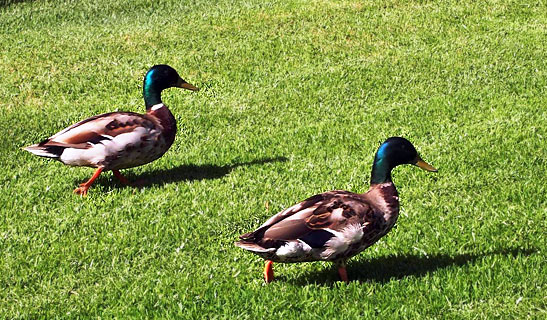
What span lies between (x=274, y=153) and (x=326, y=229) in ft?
12.9

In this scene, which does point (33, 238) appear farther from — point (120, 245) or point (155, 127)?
point (155, 127)

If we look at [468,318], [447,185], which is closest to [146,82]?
[447,185]

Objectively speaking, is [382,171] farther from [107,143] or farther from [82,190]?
[82,190]

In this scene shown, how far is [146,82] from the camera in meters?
9.08

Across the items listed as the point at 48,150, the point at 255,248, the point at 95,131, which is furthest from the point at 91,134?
the point at 255,248

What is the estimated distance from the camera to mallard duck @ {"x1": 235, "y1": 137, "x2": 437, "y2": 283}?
18.9 ft

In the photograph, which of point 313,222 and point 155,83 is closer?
point 313,222

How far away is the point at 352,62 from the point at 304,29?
179 cm

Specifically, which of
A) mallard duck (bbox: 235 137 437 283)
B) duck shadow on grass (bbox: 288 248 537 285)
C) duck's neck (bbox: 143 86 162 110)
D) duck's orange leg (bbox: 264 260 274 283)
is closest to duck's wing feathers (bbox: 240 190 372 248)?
mallard duck (bbox: 235 137 437 283)

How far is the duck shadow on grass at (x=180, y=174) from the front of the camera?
29.4ft

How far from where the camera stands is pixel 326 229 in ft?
19.1

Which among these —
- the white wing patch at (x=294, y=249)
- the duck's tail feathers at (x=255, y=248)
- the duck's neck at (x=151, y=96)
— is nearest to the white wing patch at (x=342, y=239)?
the white wing patch at (x=294, y=249)

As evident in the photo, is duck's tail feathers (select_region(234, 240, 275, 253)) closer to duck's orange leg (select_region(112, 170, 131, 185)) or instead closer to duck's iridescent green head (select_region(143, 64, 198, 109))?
duck's orange leg (select_region(112, 170, 131, 185))

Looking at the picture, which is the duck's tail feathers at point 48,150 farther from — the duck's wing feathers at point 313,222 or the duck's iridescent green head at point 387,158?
the duck's iridescent green head at point 387,158
